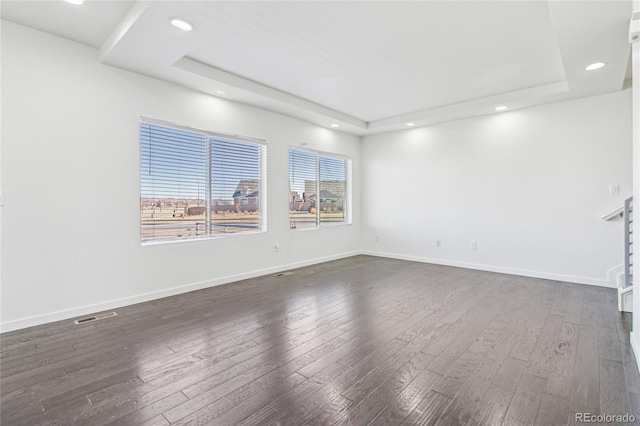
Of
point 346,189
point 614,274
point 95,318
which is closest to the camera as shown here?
point 95,318

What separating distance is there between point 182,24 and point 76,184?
1949mm

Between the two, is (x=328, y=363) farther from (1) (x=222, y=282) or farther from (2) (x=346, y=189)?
(2) (x=346, y=189)

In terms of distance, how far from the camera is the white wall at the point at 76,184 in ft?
9.25

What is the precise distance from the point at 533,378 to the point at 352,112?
4.67 metres

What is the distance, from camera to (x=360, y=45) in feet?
10.4

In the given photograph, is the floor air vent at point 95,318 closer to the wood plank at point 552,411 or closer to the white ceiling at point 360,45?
the white ceiling at point 360,45

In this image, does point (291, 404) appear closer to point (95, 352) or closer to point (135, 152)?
point (95, 352)

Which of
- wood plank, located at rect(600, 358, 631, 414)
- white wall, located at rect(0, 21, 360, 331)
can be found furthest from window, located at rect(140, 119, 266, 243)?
wood plank, located at rect(600, 358, 631, 414)

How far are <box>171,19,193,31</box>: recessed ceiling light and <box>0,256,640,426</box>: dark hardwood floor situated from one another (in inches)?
A: 107

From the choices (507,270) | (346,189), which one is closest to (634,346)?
(507,270)

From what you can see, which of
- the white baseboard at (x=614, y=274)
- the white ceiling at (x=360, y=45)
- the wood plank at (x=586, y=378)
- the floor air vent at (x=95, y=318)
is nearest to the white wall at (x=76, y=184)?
the floor air vent at (x=95, y=318)

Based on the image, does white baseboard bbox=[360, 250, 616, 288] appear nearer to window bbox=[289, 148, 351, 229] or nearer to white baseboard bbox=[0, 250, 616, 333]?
Result: white baseboard bbox=[0, 250, 616, 333]

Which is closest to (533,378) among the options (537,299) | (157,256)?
(537,299)

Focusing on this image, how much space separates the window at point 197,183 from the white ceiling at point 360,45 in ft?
2.32
